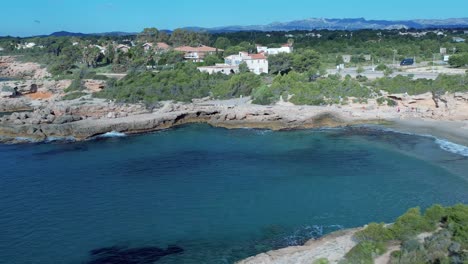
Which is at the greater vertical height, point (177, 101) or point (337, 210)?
point (177, 101)

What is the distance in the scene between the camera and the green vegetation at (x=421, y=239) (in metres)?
13.7

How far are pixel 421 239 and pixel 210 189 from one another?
11627 millimetres

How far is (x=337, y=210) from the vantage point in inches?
845

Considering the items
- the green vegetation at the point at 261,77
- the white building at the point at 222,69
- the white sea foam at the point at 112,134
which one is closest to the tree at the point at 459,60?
the green vegetation at the point at 261,77

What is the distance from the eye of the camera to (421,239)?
604 inches

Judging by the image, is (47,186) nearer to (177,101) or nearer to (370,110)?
(177,101)

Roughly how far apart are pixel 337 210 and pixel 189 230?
672 centimetres

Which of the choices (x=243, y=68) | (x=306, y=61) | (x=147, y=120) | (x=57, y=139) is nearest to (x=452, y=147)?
(x=147, y=120)

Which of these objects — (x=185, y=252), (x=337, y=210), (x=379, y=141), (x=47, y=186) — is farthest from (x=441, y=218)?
(x=47, y=186)

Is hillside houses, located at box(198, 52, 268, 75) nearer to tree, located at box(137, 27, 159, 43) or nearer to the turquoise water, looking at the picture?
the turquoise water

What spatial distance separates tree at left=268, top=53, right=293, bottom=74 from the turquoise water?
24.3 meters

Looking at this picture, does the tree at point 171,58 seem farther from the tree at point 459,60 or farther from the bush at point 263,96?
the tree at point 459,60

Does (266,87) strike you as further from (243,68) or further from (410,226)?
(410,226)

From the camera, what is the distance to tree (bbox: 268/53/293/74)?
58438mm
